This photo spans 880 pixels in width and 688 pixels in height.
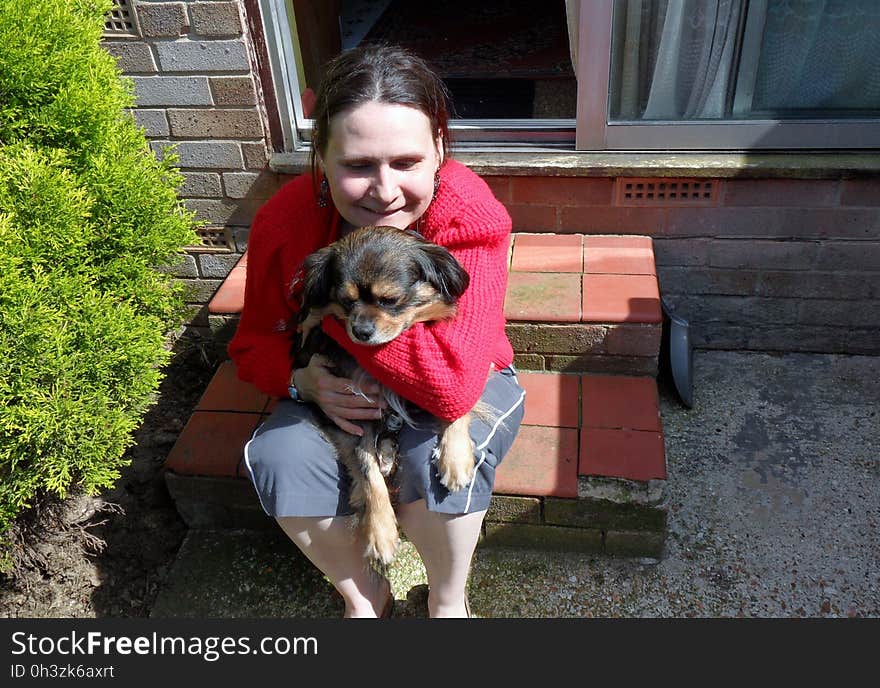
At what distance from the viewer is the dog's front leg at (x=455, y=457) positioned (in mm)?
1956

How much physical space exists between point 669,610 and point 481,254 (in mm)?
1329

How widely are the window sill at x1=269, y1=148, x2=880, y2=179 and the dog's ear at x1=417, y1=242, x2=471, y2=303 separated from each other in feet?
4.18

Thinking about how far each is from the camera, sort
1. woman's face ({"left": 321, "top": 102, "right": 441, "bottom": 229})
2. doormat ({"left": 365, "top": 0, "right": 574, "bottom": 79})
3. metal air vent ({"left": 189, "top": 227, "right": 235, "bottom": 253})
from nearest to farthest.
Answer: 1. woman's face ({"left": 321, "top": 102, "right": 441, "bottom": 229})
2. metal air vent ({"left": 189, "top": 227, "right": 235, "bottom": 253})
3. doormat ({"left": 365, "top": 0, "right": 574, "bottom": 79})

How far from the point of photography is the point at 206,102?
3.16m

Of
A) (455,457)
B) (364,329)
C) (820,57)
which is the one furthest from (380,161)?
(820,57)

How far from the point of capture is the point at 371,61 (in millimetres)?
1941

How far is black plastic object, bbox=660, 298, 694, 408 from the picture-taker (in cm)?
310

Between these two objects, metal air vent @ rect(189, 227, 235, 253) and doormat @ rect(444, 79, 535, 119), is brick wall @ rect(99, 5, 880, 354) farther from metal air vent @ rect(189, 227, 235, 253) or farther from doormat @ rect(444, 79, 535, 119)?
doormat @ rect(444, 79, 535, 119)

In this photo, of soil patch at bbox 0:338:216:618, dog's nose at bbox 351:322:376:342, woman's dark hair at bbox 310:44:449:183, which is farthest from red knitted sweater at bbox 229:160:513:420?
soil patch at bbox 0:338:216:618

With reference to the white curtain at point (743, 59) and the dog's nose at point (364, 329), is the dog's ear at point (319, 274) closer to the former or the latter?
the dog's nose at point (364, 329)

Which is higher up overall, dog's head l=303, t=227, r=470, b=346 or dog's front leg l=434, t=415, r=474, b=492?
dog's head l=303, t=227, r=470, b=346

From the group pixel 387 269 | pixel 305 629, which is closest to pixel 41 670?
pixel 305 629

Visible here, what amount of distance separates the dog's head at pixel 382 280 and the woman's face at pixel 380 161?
0.33 feet

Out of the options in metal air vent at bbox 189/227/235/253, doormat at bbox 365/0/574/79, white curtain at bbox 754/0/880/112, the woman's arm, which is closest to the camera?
the woman's arm
